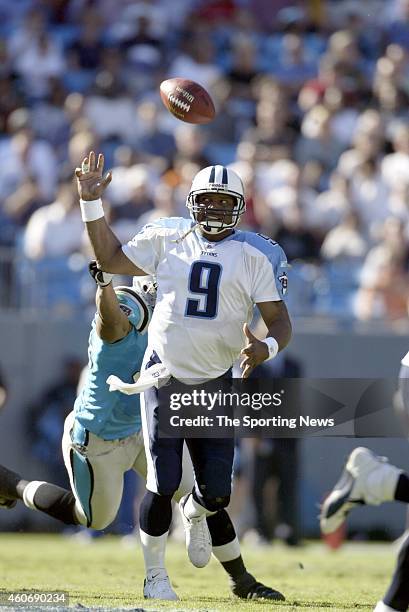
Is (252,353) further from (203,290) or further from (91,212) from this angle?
(91,212)

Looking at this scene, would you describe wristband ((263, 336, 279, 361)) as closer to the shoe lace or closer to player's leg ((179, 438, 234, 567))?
player's leg ((179, 438, 234, 567))

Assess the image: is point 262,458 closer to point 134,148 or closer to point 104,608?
point 134,148

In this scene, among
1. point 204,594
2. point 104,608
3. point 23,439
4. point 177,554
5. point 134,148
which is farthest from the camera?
point 134,148

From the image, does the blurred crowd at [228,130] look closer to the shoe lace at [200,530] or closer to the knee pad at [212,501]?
the shoe lace at [200,530]

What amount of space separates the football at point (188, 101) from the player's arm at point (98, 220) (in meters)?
1.02

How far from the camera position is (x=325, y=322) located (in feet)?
35.0

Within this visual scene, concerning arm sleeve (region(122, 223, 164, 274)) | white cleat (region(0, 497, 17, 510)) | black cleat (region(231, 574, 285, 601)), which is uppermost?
arm sleeve (region(122, 223, 164, 274))

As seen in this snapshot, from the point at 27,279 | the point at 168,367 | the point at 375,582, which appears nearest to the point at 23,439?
the point at 27,279

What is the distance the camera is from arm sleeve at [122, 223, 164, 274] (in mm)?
6090

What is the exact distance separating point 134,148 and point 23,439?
3168 millimetres

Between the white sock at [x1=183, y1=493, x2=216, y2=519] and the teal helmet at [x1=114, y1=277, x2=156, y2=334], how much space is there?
3.15 feet

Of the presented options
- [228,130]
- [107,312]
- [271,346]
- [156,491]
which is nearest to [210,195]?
[107,312]

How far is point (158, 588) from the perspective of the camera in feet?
20.1

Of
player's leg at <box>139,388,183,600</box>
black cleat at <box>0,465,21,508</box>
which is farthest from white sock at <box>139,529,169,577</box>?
black cleat at <box>0,465,21,508</box>
